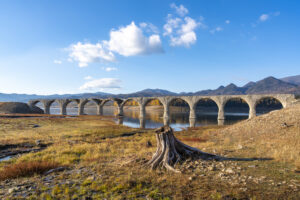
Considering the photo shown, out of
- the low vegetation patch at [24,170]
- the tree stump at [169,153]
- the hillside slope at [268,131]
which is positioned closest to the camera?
the tree stump at [169,153]

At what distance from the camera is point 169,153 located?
844 centimetres

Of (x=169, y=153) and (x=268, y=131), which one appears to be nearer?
(x=169, y=153)

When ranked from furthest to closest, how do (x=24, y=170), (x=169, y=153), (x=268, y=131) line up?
(x=268, y=131) < (x=24, y=170) < (x=169, y=153)

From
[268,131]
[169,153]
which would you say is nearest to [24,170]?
[169,153]

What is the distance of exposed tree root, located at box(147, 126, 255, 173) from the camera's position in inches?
320

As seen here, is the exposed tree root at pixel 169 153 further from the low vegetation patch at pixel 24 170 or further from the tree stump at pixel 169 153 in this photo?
the low vegetation patch at pixel 24 170

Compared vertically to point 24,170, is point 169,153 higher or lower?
higher

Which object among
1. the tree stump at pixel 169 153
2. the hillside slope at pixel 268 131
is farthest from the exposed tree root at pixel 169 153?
the hillside slope at pixel 268 131

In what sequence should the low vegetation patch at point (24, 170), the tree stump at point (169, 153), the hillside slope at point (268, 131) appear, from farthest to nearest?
1. the hillside slope at point (268, 131)
2. the low vegetation patch at point (24, 170)
3. the tree stump at point (169, 153)

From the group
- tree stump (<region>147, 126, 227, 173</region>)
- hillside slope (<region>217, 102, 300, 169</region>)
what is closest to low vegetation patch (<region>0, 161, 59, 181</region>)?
tree stump (<region>147, 126, 227, 173</region>)

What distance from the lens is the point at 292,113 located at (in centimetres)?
1945

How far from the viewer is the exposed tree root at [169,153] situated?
8.12m

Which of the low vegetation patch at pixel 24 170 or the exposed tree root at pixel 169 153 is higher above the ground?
the exposed tree root at pixel 169 153

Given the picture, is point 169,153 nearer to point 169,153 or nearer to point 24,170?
point 169,153
